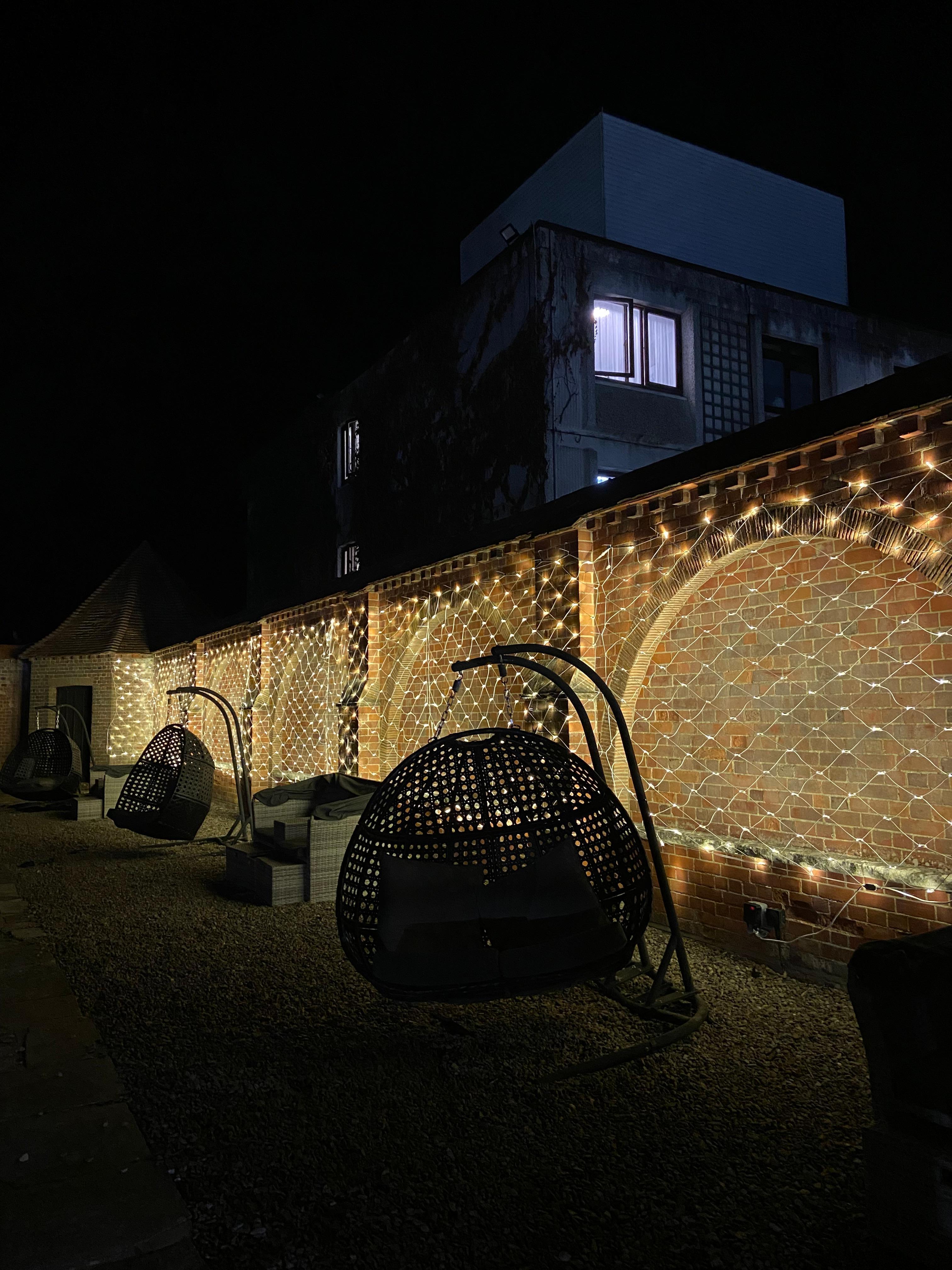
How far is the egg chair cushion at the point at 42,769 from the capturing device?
441 inches

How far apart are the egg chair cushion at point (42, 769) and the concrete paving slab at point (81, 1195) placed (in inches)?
385

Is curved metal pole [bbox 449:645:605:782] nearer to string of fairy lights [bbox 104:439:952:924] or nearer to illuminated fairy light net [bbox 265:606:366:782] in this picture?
string of fairy lights [bbox 104:439:952:924]

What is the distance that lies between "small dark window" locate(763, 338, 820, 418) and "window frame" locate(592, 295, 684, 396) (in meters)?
1.63

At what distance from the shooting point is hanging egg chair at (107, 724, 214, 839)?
7.29 metres

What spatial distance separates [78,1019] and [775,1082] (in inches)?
111

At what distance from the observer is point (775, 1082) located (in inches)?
112

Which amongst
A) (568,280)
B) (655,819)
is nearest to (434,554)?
(655,819)

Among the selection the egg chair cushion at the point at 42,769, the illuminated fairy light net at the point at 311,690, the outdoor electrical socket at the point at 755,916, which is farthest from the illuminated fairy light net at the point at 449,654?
the egg chair cushion at the point at 42,769

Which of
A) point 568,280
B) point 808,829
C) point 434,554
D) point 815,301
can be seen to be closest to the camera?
point 808,829

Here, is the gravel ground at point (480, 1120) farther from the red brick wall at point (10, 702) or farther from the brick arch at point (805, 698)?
the red brick wall at point (10, 702)

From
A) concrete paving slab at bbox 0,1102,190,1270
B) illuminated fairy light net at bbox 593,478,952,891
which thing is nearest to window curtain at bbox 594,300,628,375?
illuminated fairy light net at bbox 593,478,952,891

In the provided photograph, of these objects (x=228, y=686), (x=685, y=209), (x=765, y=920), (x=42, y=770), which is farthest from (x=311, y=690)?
(x=685, y=209)

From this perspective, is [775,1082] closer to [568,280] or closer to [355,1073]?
[355,1073]

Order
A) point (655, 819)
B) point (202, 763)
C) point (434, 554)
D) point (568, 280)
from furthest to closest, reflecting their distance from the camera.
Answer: point (568, 280)
point (202, 763)
point (434, 554)
point (655, 819)
